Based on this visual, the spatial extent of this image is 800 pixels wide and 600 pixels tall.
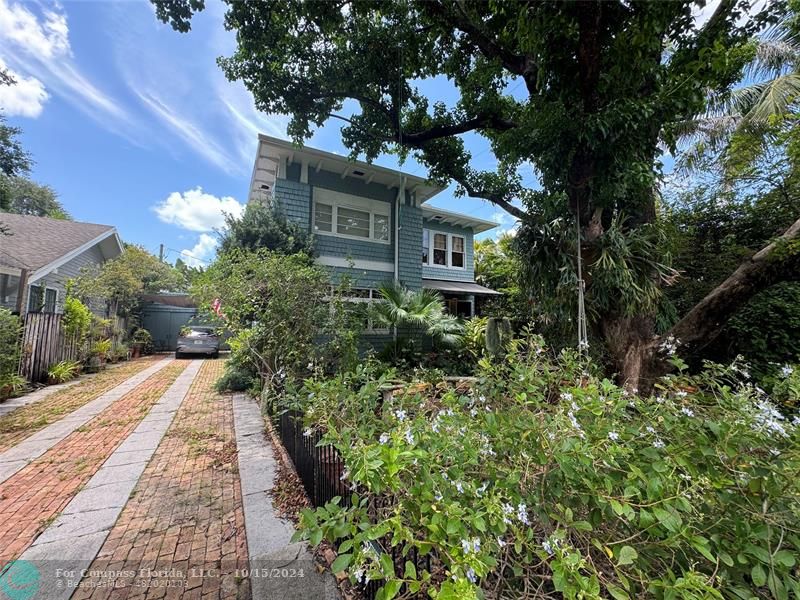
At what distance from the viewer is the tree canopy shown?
12.6ft

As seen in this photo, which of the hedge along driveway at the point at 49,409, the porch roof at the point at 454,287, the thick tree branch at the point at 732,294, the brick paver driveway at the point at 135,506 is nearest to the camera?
the brick paver driveway at the point at 135,506

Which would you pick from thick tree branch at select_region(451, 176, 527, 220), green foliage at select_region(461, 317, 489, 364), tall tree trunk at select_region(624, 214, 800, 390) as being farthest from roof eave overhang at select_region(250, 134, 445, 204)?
tall tree trunk at select_region(624, 214, 800, 390)

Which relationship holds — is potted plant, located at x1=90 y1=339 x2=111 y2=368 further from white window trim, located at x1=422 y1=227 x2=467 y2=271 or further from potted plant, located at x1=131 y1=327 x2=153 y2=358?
white window trim, located at x1=422 y1=227 x2=467 y2=271

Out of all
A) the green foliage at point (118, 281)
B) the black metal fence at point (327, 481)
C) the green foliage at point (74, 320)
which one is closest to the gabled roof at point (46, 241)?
the green foliage at point (118, 281)

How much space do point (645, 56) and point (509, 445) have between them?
4.83m

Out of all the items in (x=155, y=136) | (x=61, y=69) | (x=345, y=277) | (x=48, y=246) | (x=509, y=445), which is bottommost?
(x=509, y=445)

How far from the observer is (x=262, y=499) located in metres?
2.79

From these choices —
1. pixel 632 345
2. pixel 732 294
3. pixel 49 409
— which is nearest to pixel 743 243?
pixel 732 294

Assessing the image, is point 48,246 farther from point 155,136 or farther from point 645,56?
point 645,56

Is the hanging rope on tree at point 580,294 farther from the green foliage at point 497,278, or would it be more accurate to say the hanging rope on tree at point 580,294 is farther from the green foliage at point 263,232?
the green foliage at point 263,232

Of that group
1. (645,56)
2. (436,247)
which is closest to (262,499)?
(645,56)

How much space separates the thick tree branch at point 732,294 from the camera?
4.06 meters

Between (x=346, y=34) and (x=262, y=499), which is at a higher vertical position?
(x=346, y=34)

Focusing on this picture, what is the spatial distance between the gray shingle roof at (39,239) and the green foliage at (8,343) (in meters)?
3.10
